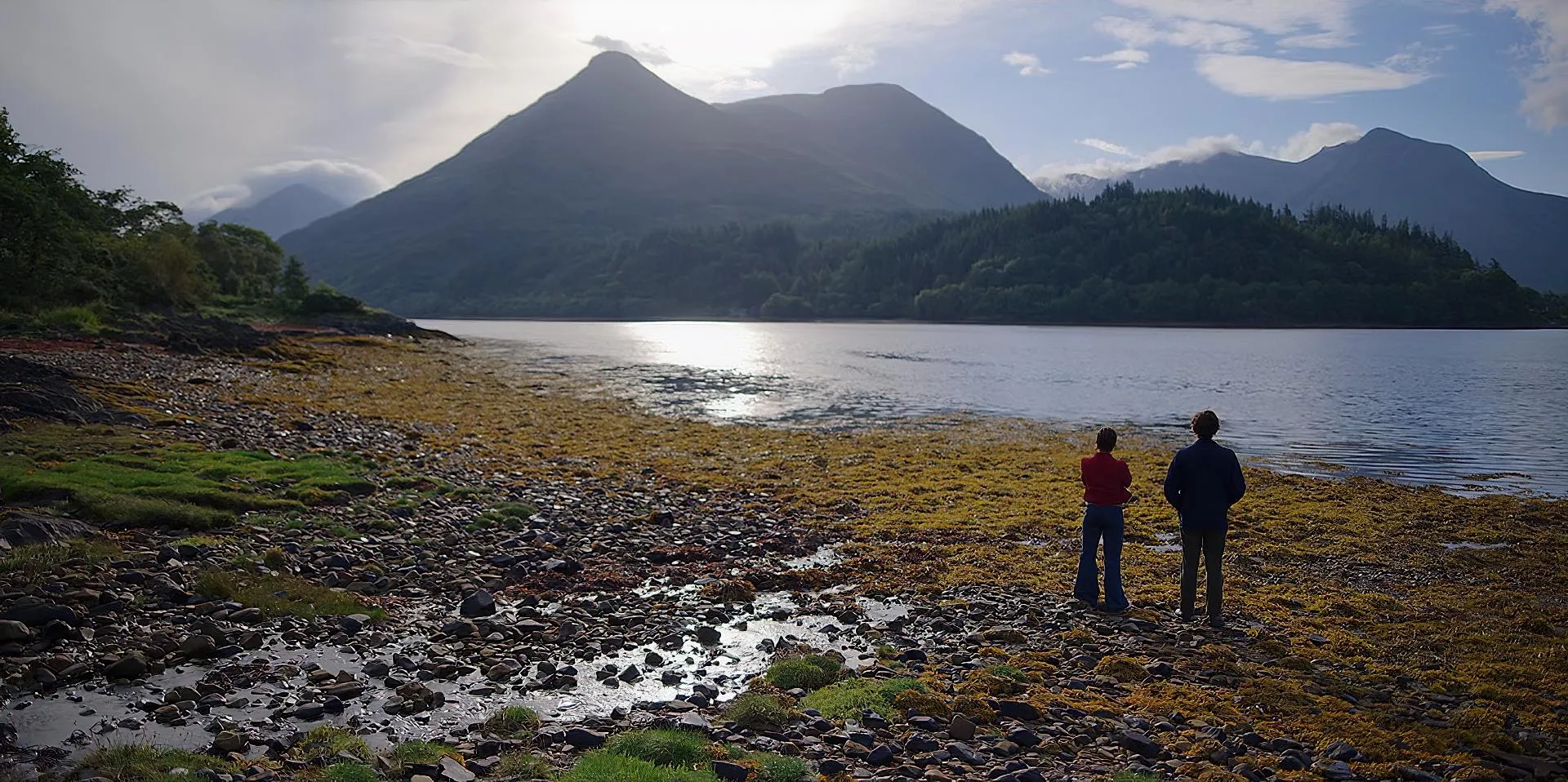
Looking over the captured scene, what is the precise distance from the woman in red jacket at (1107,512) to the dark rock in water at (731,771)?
7481mm

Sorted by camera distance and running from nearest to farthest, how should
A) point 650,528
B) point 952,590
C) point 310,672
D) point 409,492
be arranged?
point 310,672, point 952,590, point 650,528, point 409,492

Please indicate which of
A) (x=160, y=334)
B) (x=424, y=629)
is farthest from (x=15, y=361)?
(x=160, y=334)

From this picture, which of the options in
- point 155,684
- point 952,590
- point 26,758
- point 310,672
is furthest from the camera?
point 952,590

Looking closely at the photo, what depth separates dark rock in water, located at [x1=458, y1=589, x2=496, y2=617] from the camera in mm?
12250

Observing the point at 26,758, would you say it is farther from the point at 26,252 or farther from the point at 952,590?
the point at 26,252

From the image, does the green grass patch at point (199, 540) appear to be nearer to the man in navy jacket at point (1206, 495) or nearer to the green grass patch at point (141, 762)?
the green grass patch at point (141, 762)

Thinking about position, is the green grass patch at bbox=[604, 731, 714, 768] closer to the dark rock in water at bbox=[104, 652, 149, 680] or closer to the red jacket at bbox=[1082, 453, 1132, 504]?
the dark rock in water at bbox=[104, 652, 149, 680]

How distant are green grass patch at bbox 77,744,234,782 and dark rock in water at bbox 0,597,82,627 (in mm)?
3444

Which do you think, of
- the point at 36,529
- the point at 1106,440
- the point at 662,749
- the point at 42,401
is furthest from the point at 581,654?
the point at 42,401

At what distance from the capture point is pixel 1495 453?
34.5 meters

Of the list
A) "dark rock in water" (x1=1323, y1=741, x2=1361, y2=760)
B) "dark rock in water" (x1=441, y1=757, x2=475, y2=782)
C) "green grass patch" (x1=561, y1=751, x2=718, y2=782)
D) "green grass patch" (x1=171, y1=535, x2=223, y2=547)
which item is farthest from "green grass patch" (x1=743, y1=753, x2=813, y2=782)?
"green grass patch" (x1=171, y1=535, x2=223, y2=547)

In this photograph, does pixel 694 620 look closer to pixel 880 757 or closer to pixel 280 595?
pixel 880 757

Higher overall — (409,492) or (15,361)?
(15,361)

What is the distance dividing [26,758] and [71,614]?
3.32m
